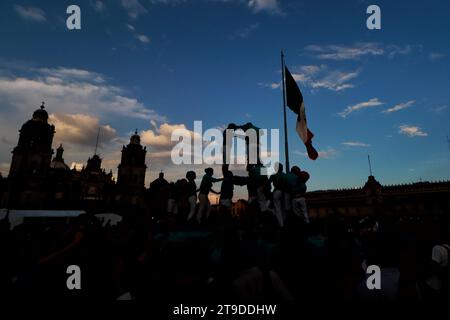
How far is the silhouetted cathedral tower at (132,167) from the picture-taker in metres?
63.3

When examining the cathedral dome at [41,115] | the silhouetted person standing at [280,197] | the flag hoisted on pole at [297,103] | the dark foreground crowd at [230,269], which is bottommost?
the dark foreground crowd at [230,269]

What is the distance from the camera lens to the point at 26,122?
4888 cm

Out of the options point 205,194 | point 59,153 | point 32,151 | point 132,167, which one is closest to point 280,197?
point 205,194

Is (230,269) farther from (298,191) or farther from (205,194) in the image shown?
(205,194)

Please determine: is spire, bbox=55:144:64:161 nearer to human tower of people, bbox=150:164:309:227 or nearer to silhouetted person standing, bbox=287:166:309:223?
human tower of people, bbox=150:164:309:227

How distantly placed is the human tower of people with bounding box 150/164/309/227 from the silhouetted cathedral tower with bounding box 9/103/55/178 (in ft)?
164

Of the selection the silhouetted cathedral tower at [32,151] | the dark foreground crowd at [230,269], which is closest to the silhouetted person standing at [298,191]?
the dark foreground crowd at [230,269]

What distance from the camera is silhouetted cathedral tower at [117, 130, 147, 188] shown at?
208ft

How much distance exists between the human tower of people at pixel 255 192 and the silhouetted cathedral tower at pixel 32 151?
5003cm

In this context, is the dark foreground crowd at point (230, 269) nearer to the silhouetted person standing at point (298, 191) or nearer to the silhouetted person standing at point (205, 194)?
the silhouetted person standing at point (298, 191)

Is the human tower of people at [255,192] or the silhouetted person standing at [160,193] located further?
the silhouetted person standing at [160,193]

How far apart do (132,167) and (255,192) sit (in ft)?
198

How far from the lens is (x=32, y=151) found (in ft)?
156
